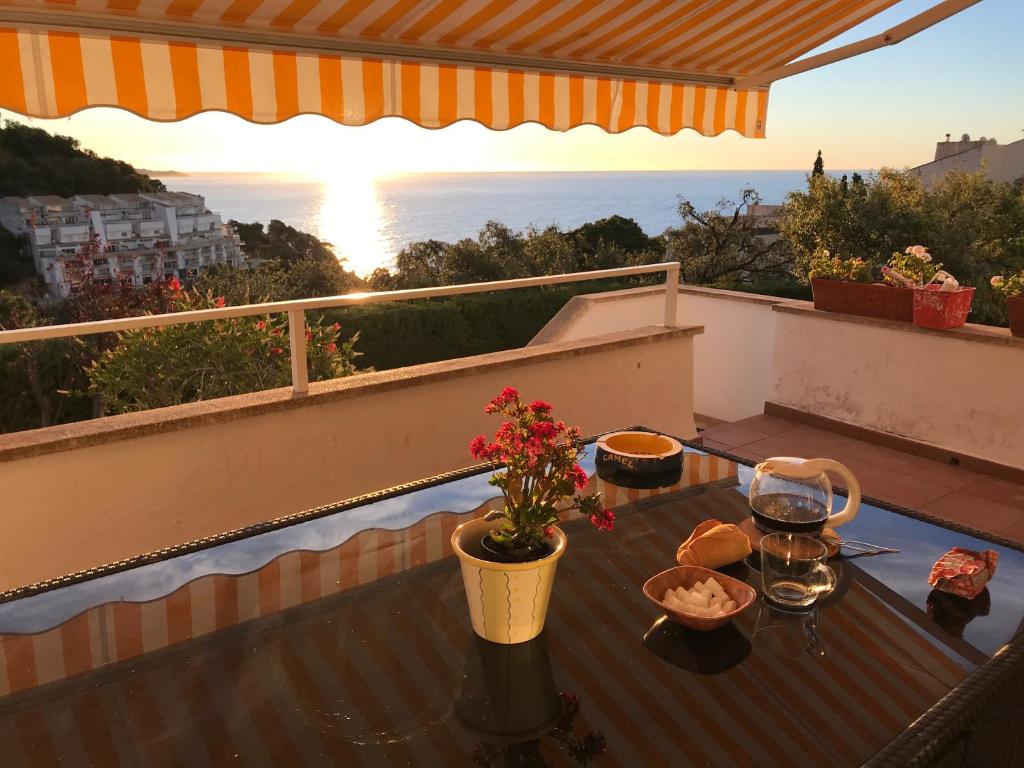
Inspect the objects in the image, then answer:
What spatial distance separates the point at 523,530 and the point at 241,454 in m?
1.93

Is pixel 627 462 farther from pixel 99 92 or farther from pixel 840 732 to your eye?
pixel 99 92

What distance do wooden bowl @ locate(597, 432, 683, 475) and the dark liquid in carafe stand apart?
499 mm

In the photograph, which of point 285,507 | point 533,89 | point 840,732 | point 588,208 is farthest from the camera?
point 588,208

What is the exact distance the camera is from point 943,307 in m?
4.75

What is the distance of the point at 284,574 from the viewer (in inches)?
70.6

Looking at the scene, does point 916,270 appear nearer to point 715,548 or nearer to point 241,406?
point 715,548

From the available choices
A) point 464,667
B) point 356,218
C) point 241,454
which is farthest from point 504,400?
point 356,218

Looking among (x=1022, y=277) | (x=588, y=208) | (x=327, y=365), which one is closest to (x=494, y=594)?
(x=327, y=365)

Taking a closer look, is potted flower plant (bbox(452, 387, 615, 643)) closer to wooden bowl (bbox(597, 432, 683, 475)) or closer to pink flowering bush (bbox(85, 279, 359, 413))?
wooden bowl (bbox(597, 432, 683, 475))

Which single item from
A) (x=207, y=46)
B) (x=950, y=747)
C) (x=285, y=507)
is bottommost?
(x=285, y=507)

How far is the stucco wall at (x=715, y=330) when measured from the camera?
6176 millimetres

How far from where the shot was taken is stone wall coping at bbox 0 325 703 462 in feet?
8.85

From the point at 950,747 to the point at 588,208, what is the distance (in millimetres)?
70864

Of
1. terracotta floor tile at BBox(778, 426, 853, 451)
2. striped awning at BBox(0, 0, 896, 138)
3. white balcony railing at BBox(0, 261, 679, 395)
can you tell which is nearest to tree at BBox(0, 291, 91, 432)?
white balcony railing at BBox(0, 261, 679, 395)
